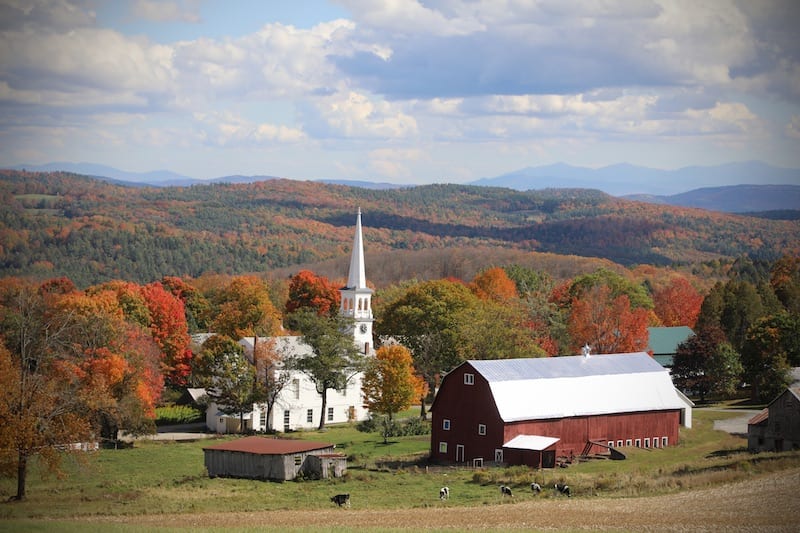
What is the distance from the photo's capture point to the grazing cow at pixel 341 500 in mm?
43750

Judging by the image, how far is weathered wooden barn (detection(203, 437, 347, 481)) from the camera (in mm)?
51812

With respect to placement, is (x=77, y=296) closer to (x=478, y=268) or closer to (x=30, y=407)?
(x=30, y=407)

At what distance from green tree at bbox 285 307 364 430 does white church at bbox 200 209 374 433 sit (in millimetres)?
810

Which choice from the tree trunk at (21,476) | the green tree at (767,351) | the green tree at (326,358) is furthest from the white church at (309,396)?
the green tree at (767,351)

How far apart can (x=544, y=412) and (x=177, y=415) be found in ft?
90.1

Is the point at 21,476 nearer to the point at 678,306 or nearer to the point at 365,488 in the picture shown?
the point at 365,488

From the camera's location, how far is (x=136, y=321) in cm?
8438

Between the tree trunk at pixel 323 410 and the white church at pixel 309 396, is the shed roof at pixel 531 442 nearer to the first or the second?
the tree trunk at pixel 323 410

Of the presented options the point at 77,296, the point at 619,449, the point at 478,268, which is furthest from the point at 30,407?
the point at 478,268

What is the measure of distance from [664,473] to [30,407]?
26907 millimetres

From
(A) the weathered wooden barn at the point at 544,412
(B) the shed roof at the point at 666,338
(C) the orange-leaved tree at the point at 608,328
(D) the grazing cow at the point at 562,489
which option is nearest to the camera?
(D) the grazing cow at the point at 562,489

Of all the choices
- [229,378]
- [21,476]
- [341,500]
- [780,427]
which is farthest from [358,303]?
[21,476]

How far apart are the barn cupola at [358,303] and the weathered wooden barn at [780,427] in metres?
29.8

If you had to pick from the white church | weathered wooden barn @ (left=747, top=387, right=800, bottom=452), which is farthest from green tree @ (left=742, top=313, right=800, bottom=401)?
the white church
